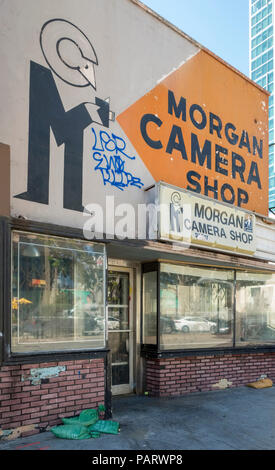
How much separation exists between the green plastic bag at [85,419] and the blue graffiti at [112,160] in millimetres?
3381

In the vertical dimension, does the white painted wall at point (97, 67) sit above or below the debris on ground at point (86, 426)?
above

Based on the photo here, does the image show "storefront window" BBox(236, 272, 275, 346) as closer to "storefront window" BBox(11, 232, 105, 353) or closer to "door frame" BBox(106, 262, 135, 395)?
"door frame" BBox(106, 262, 135, 395)

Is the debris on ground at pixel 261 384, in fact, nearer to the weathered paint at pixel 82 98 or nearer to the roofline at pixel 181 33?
the weathered paint at pixel 82 98

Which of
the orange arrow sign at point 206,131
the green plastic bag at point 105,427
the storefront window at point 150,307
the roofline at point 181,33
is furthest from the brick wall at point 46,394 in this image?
the roofline at point 181,33

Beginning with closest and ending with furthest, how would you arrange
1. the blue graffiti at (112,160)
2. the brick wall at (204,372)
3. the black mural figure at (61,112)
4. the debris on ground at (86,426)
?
the debris on ground at (86,426) → the black mural figure at (61,112) → the blue graffiti at (112,160) → the brick wall at (204,372)

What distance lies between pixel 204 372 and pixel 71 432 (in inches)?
→ 159

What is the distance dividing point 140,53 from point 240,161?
359cm

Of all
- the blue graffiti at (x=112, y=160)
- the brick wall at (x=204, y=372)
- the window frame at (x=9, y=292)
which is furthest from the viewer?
the brick wall at (x=204, y=372)

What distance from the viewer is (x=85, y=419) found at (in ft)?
18.0

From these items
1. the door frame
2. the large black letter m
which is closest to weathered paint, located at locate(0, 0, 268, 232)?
the large black letter m

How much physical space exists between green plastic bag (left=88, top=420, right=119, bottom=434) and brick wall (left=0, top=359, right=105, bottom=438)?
338mm

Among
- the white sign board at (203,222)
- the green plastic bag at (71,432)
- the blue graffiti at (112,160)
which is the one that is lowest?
the green plastic bag at (71,432)

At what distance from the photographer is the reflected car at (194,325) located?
8.29 meters
